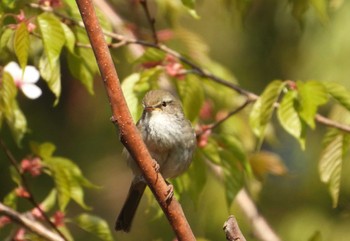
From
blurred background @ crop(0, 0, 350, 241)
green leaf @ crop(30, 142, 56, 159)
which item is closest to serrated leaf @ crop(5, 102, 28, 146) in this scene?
green leaf @ crop(30, 142, 56, 159)

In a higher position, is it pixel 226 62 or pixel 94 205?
pixel 226 62

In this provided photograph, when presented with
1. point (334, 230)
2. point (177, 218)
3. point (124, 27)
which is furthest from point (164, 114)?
point (334, 230)

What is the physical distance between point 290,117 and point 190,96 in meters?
0.54

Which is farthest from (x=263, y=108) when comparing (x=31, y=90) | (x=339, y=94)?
(x=31, y=90)

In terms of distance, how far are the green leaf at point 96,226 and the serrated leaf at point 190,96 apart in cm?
61

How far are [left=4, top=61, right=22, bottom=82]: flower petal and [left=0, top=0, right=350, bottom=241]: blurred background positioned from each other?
2697mm

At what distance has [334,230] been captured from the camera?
24.0 ft

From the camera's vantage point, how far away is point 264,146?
8.12 metres

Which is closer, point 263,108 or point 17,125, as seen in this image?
point 263,108

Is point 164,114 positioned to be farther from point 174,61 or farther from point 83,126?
point 83,126

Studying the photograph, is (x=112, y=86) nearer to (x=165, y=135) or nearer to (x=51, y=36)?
(x=51, y=36)

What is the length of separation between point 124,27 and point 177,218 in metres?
2.14

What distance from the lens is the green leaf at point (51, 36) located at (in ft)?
12.3

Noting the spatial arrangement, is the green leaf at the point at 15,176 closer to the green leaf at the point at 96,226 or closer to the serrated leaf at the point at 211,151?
the green leaf at the point at 96,226
